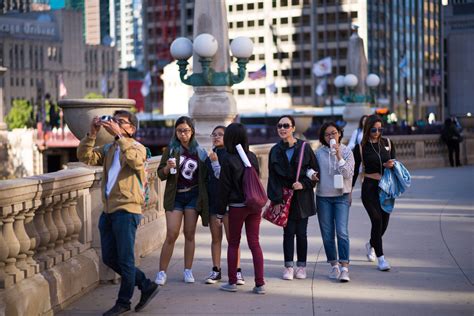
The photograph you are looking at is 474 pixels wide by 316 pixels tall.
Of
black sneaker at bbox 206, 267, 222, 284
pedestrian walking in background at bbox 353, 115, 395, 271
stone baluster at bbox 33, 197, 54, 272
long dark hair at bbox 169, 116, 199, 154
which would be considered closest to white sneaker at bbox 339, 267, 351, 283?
pedestrian walking in background at bbox 353, 115, 395, 271

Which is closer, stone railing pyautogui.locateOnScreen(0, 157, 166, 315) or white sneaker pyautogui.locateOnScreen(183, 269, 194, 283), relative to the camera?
stone railing pyautogui.locateOnScreen(0, 157, 166, 315)

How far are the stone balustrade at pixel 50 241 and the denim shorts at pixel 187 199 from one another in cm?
80

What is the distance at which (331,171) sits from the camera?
9977 millimetres

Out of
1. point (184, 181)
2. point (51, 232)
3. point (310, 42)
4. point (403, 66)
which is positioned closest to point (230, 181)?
point (184, 181)

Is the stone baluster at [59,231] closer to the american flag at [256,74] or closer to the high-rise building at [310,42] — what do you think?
the american flag at [256,74]

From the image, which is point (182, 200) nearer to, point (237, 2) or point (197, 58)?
point (197, 58)

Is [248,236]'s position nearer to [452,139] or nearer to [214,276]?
[214,276]

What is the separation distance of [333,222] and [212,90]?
26.6 feet

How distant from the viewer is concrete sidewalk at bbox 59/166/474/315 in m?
8.52

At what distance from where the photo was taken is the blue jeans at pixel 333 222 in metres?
10.0

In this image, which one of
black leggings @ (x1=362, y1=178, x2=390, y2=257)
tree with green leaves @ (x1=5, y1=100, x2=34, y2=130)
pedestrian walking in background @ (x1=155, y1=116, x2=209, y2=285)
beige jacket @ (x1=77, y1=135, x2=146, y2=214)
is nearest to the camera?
beige jacket @ (x1=77, y1=135, x2=146, y2=214)

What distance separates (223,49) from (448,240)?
6.75 m

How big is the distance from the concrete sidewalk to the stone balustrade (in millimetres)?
275

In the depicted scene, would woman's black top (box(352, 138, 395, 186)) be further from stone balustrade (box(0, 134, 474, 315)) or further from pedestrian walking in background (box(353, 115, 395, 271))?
stone balustrade (box(0, 134, 474, 315))
